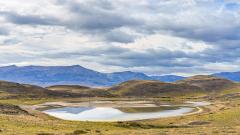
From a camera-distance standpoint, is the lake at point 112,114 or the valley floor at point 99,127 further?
the lake at point 112,114

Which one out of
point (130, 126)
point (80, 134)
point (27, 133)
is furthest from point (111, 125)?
point (27, 133)

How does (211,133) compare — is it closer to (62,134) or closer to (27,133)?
(62,134)

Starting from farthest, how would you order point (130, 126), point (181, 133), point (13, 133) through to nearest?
1. point (130, 126)
2. point (181, 133)
3. point (13, 133)

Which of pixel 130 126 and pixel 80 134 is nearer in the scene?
pixel 80 134

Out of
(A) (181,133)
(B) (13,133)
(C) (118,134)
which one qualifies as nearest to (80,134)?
(C) (118,134)

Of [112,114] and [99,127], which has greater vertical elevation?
[112,114]

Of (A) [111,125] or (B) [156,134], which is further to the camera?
(A) [111,125]

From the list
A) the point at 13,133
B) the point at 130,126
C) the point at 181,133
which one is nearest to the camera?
the point at 13,133

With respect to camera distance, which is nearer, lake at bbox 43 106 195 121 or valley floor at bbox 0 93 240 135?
valley floor at bbox 0 93 240 135

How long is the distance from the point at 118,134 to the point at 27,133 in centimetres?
1146

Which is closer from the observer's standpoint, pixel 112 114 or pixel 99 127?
pixel 99 127

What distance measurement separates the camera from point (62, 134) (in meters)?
47.0

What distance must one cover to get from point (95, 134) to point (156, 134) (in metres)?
7.88

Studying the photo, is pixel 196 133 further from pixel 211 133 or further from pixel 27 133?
pixel 27 133
